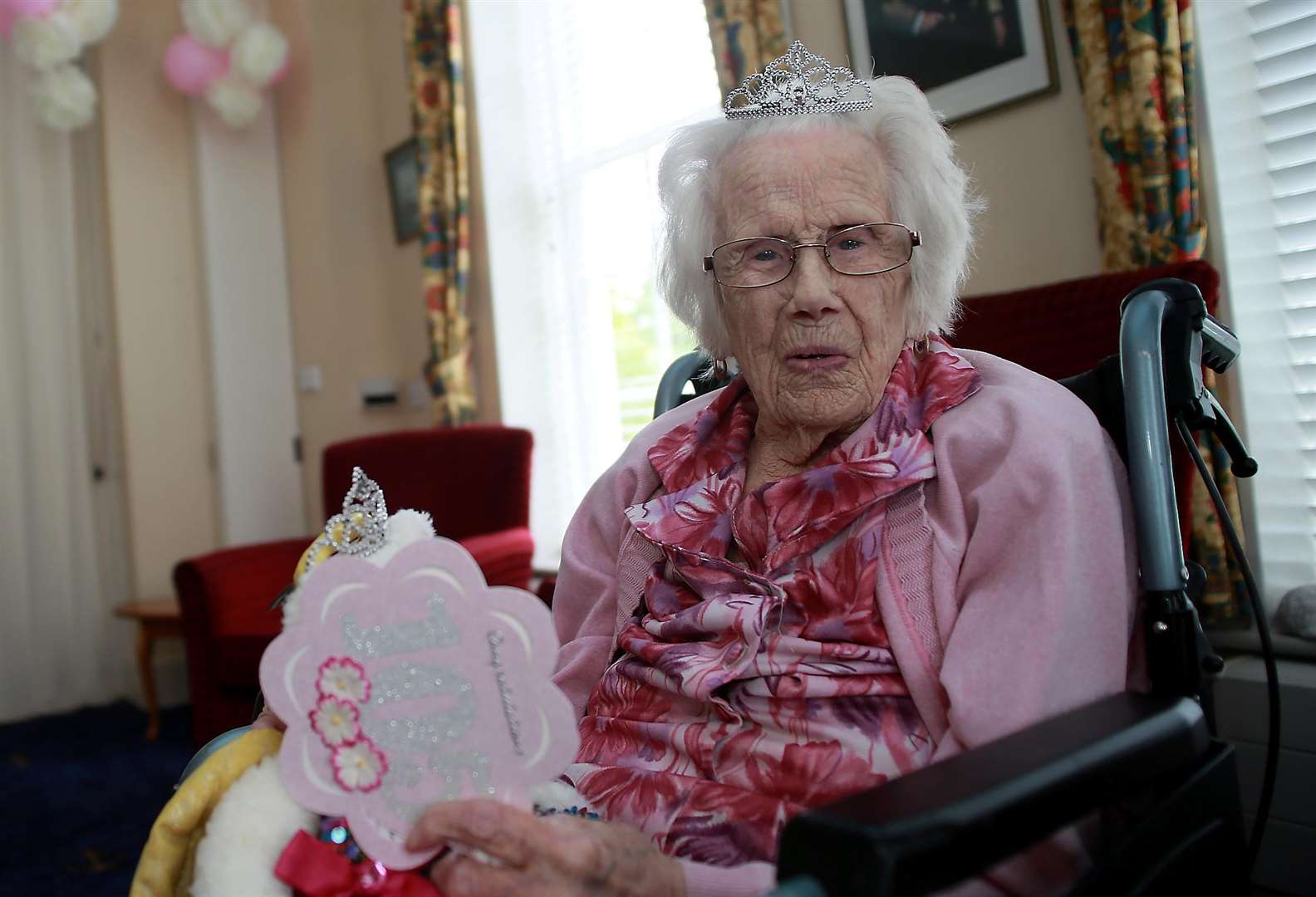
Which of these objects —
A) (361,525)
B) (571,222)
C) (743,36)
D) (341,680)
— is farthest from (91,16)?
(341,680)

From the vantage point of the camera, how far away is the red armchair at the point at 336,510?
249 centimetres

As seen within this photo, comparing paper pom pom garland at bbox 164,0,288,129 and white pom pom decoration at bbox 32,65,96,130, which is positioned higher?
paper pom pom garland at bbox 164,0,288,129

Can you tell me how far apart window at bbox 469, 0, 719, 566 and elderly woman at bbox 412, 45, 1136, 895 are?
203cm

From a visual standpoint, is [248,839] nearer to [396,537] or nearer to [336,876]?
[336,876]

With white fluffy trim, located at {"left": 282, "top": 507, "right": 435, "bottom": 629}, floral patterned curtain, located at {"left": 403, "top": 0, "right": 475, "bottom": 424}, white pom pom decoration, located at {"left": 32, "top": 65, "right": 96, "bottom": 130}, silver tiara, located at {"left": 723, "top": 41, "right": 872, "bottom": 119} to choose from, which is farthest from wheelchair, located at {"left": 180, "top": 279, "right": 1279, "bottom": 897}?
white pom pom decoration, located at {"left": 32, "top": 65, "right": 96, "bottom": 130}

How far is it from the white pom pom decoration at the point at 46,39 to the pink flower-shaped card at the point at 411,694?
3.99 meters

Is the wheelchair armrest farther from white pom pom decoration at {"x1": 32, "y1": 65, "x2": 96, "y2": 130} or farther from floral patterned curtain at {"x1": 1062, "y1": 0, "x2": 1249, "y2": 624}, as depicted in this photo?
white pom pom decoration at {"x1": 32, "y1": 65, "x2": 96, "y2": 130}

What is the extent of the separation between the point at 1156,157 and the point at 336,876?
69.1 inches

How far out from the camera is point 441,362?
12.1 ft

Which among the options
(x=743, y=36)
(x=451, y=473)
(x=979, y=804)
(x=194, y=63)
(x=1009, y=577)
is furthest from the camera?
(x=194, y=63)

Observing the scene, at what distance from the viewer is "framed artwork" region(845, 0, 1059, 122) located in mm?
2031

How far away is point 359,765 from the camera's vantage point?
2.42ft

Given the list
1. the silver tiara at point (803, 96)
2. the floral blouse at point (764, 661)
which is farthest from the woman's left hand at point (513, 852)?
the silver tiara at point (803, 96)

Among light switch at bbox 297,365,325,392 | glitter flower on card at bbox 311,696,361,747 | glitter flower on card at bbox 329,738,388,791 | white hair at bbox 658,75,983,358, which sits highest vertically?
light switch at bbox 297,365,325,392
